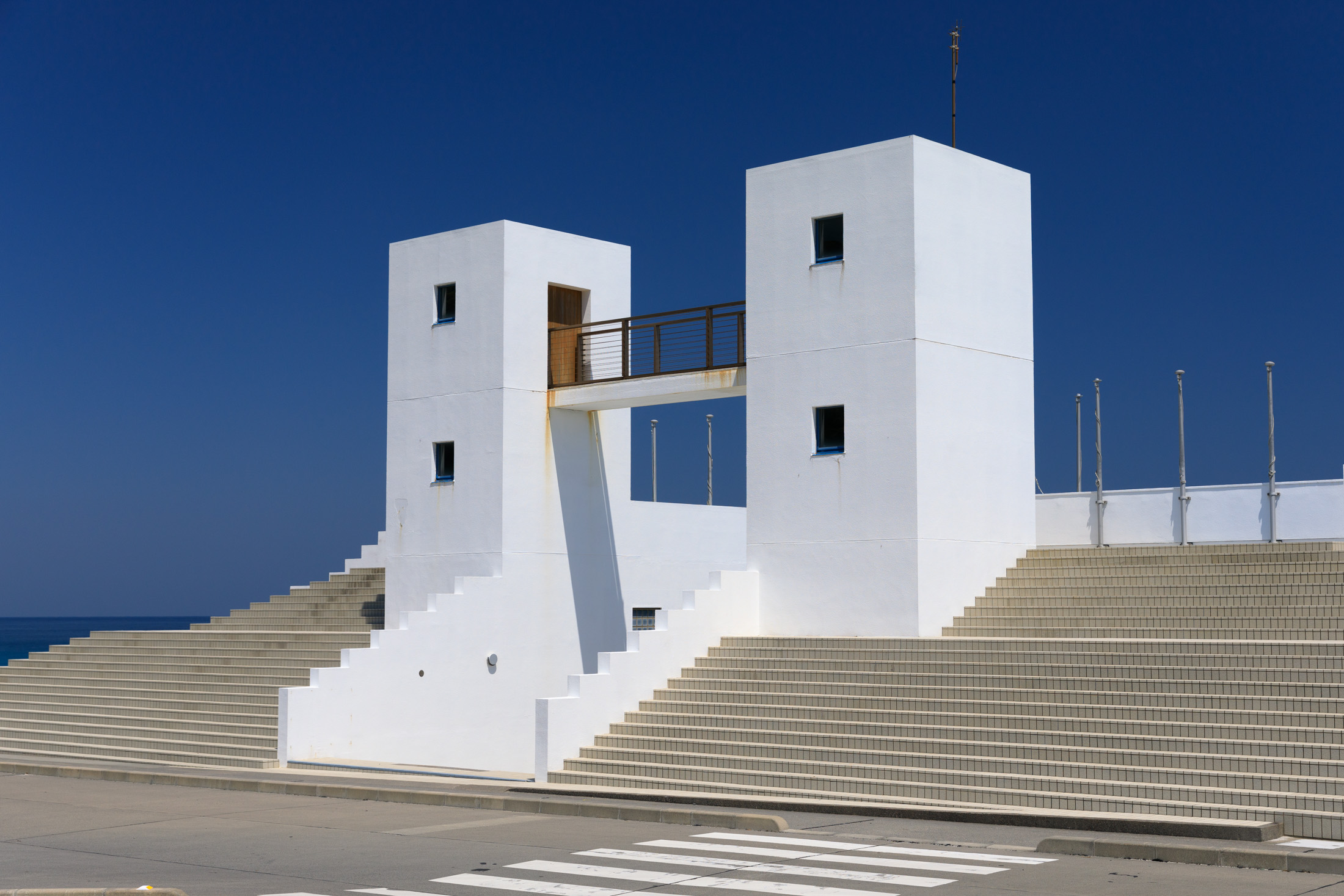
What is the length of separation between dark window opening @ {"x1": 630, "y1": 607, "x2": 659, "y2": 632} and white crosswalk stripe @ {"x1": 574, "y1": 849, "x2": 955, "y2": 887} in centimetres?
1311

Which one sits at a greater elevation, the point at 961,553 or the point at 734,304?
the point at 734,304

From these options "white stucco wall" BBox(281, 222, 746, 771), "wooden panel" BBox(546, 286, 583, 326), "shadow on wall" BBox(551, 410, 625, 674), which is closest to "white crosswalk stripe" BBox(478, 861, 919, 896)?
"white stucco wall" BBox(281, 222, 746, 771)

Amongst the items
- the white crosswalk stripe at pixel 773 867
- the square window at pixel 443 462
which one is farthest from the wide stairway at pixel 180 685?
the white crosswalk stripe at pixel 773 867

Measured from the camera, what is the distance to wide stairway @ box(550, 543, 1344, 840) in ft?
42.8

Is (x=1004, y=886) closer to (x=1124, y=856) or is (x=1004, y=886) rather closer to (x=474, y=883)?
(x=1124, y=856)

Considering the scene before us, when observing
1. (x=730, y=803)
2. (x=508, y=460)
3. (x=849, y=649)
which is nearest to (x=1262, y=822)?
(x=730, y=803)

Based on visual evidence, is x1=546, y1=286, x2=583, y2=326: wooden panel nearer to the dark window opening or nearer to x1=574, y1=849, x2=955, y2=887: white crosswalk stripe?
the dark window opening

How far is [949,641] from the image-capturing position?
647 inches

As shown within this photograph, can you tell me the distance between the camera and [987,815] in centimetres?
1286

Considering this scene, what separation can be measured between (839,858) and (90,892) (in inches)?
207

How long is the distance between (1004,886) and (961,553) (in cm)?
869

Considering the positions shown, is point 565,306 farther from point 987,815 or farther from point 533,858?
point 533,858

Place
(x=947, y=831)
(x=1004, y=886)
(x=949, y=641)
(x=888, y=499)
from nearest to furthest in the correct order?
(x=1004, y=886) < (x=947, y=831) < (x=949, y=641) < (x=888, y=499)

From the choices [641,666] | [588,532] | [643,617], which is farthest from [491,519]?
[641,666]
